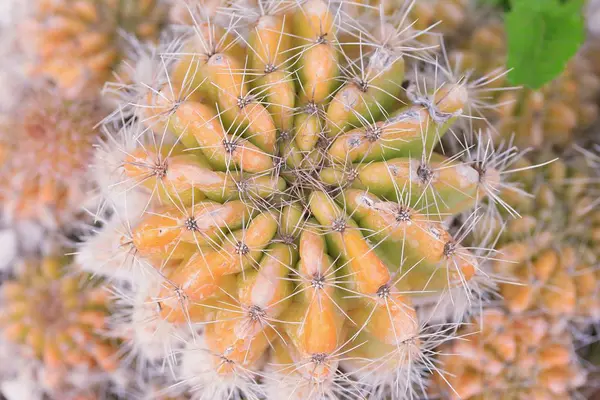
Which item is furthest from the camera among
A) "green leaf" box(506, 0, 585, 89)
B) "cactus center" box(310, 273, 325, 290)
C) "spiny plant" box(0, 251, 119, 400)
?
"spiny plant" box(0, 251, 119, 400)

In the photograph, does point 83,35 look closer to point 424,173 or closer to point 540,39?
point 424,173

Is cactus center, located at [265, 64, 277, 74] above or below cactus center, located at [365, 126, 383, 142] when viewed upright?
above

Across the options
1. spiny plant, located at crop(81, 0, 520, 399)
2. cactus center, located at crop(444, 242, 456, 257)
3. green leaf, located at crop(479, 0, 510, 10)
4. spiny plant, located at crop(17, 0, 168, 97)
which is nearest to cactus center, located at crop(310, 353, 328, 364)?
spiny plant, located at crop(81, 0, 520, 399)

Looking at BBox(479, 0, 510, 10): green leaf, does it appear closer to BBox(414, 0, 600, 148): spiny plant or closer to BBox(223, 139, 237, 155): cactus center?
BBox(414, 0, 600, 148): spiny plant

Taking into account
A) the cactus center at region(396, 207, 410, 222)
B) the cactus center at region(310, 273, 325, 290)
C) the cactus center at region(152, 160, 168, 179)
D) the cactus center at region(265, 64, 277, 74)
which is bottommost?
the cactus center at region(310, 273, 325, 290)

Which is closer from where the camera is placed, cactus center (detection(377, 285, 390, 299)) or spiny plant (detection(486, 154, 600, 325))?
cactus center (detection(377, 285, 390, 299))

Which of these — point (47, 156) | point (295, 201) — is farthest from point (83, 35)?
point (295, 201)

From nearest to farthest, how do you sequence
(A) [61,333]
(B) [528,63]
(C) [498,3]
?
(B) [528,63] → (A) [61,333] → (C) [498,3]
